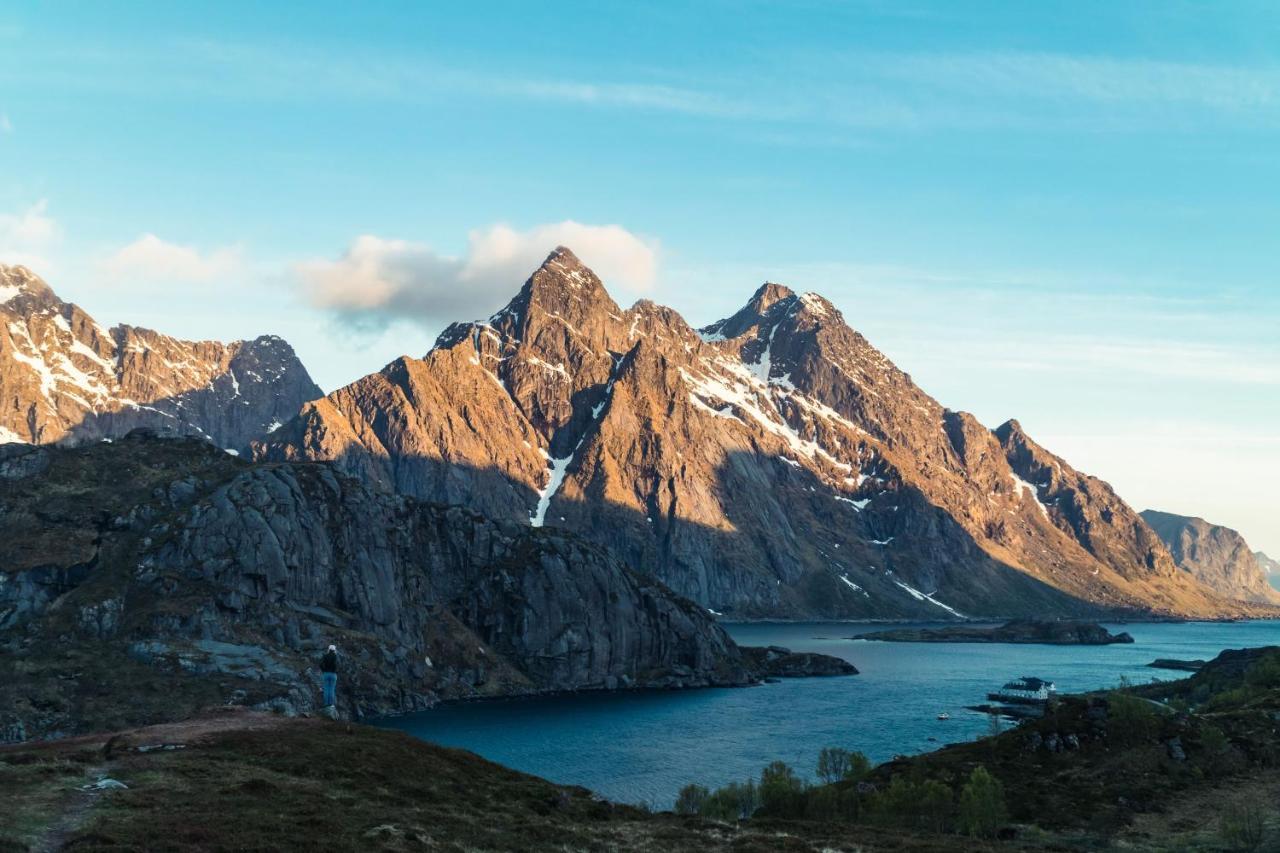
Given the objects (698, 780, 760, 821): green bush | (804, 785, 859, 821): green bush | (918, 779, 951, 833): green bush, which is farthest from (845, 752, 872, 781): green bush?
(918, 779, 951, 833): green bush

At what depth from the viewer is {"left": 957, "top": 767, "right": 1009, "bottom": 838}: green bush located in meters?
88.8

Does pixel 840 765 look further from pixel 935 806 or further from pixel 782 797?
pixel 935 806

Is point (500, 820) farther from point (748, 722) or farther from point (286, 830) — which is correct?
point (748, 722)

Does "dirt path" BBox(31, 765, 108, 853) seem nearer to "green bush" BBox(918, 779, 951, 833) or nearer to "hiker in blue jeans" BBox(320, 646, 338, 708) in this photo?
"hiker in blue jeans" BBox(320, 646, 338, 708)

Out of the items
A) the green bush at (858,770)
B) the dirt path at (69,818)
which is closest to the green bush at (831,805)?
the green bush at (858,770)

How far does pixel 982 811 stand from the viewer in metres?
90.0

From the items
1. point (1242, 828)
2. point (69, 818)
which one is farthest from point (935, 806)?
point (69, 818)

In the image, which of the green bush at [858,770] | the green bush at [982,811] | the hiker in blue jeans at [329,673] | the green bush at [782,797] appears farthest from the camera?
→ the green bush at [858,770]

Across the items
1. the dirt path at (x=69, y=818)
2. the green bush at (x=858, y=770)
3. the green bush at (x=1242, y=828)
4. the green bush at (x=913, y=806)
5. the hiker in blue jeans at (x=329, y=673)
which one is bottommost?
the green bush at (x=858, y=770)

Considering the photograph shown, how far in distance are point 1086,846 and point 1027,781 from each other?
24.4m

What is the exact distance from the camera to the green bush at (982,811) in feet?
291

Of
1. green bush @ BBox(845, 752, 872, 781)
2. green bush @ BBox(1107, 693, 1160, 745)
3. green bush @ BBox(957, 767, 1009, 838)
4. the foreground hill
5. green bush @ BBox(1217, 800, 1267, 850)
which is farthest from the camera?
green bush @ BBox(845, 752, 872, 781)

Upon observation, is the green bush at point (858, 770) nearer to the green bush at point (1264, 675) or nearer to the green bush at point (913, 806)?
the green bush at point (913, 806)

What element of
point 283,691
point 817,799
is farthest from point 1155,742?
point 283,691
